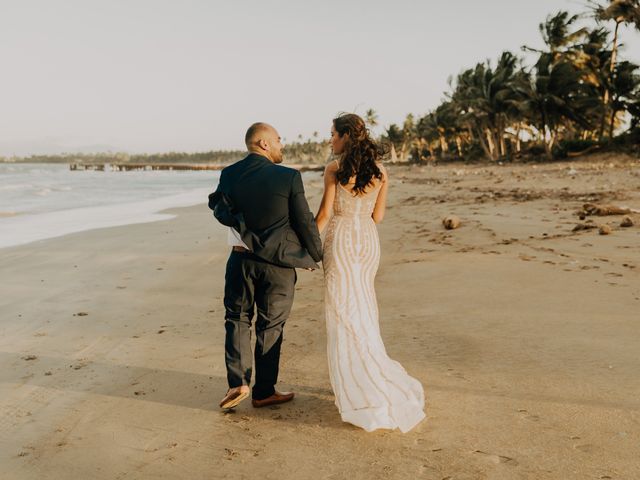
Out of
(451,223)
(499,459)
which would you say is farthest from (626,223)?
(499,459)

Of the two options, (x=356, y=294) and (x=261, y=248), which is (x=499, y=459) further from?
(x=261, y=248)

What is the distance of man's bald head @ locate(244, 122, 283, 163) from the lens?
3.23 m

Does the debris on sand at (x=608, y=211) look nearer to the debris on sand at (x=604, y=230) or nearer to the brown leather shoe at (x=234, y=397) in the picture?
the debris on sand at (x=604, y=230)

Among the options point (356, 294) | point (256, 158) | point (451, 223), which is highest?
point (256, 158)

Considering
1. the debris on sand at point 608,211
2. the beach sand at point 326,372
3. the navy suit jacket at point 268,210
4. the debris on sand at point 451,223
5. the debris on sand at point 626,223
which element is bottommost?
the beach sand at point 326,372

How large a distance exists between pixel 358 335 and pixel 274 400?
0.75 metres

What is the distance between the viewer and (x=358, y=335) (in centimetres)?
315

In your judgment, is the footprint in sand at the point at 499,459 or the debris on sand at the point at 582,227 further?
the debris on sand at the point at 582,227

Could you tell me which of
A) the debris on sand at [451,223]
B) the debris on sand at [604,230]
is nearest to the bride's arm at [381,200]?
the debris on sand at [604,230]

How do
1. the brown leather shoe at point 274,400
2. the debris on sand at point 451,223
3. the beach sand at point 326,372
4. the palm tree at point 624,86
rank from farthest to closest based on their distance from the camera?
the palm tree at point 624,86
the debris on sand at point 451,223
the brown leather shoe at point 274,400
the beach sand at point 326,372

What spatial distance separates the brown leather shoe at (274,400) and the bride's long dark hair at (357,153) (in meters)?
1.40

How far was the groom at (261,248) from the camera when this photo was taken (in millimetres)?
3137

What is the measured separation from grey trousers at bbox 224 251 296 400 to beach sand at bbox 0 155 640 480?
25cm

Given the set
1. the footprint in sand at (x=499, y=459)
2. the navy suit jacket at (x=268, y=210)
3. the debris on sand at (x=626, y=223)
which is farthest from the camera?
the debris on sand at (x=626, y=223)
